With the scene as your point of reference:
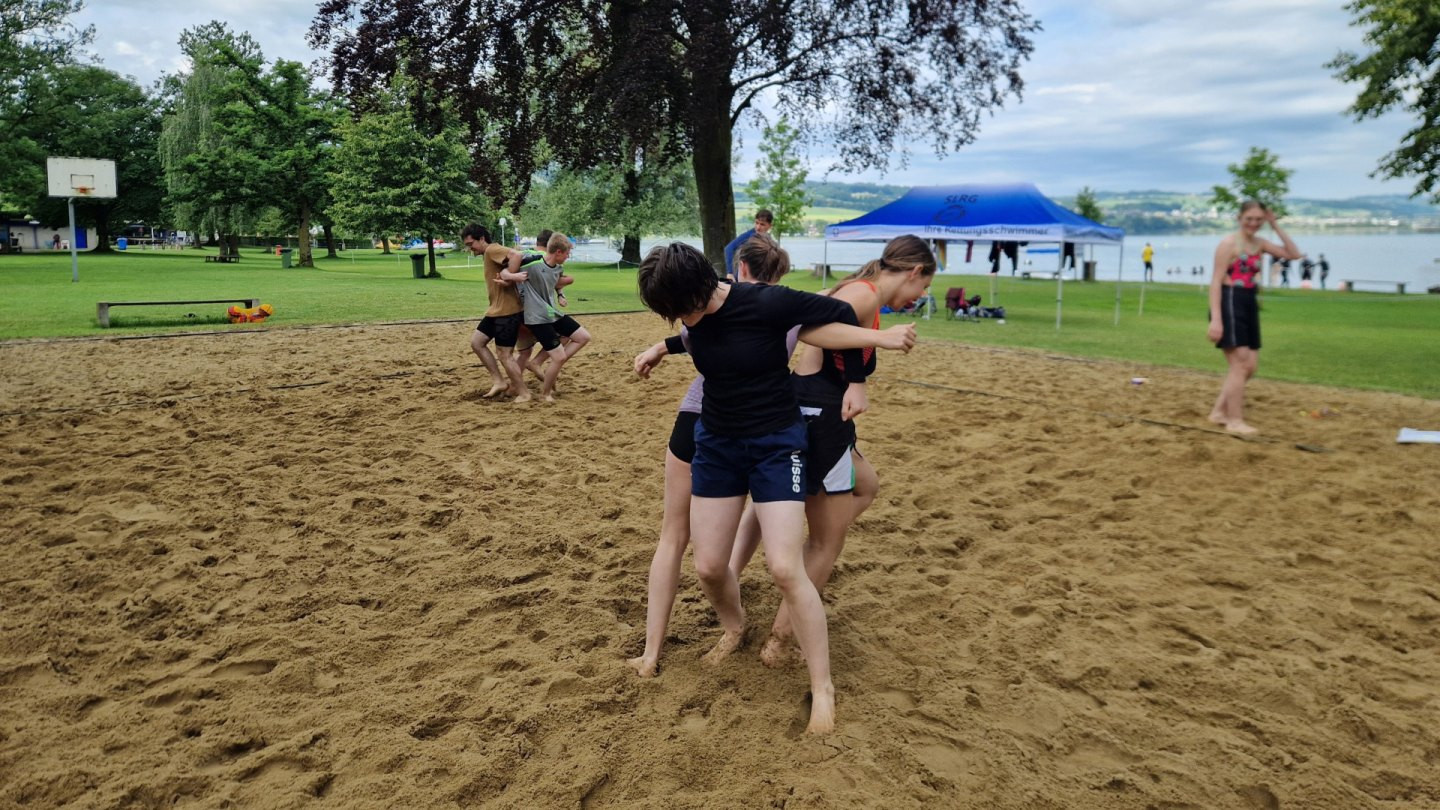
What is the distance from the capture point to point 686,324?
3.20 metres

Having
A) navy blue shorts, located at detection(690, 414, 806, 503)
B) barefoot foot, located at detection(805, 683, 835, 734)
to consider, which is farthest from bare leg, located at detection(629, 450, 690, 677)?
barefoot foot, located at detection(805, 683, 835, 734)

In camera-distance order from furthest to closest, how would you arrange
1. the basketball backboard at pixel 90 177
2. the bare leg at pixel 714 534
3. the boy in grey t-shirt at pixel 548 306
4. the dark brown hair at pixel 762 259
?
the basketball backboard at pixel 90 177
the boy in grey t-shirt at pixel 548 306
the dark brown hair at pixel 762 259
the bare leg at pixel 714 534

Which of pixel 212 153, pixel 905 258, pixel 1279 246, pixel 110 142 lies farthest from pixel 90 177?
pixel 905 258

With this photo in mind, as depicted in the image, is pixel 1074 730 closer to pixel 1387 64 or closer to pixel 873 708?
pixel 873 708

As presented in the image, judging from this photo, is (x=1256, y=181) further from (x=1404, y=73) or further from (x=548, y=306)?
(x=548, y=306)

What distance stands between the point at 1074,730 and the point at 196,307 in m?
19.5

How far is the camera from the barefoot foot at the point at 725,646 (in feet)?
12.2

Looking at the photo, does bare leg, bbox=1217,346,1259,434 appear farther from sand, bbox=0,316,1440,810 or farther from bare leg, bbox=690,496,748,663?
bare leg, bbox=690,496,748,663

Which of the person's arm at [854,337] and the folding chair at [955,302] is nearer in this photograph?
the person's arm at [854,337]

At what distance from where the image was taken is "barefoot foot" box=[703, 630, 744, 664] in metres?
3.72

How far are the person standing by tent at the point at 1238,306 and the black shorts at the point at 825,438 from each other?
546 centimetres

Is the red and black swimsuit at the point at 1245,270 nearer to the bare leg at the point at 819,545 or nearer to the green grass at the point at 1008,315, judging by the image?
the green grass at the point at 1008,315

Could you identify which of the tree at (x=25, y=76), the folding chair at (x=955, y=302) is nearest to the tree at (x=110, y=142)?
the tree at (x=25, y=76)

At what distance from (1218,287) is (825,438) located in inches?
232
